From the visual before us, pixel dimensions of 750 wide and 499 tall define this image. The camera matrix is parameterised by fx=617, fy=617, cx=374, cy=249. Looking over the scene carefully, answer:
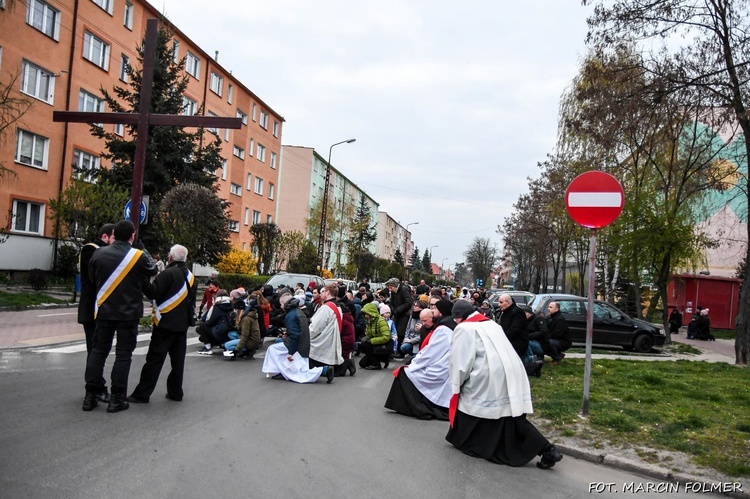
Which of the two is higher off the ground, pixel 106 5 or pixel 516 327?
pixel 106 5

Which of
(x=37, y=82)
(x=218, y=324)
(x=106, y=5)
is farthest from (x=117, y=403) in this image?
(x=106, y=5)

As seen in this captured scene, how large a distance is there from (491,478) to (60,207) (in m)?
19.7

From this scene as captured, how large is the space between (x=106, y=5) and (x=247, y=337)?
2622 cm

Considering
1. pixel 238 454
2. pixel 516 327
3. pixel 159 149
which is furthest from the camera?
pixel 159 149

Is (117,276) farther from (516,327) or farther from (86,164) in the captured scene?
(86,164)

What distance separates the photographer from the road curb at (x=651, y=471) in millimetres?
5363

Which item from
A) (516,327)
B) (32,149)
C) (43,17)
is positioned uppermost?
(43,17)

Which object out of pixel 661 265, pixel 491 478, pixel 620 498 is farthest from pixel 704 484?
pixel 661 265

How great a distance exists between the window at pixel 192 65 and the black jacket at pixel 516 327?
34.8 metres

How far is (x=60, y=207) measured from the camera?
20.8 meters

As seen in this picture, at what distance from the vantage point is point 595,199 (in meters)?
7.90

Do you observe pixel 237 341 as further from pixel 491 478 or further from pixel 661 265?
pixel 661 265

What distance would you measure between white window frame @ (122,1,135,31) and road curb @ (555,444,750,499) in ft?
110

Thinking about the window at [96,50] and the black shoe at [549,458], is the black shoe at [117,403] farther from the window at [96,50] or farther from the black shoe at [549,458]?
the window at [96,50]
